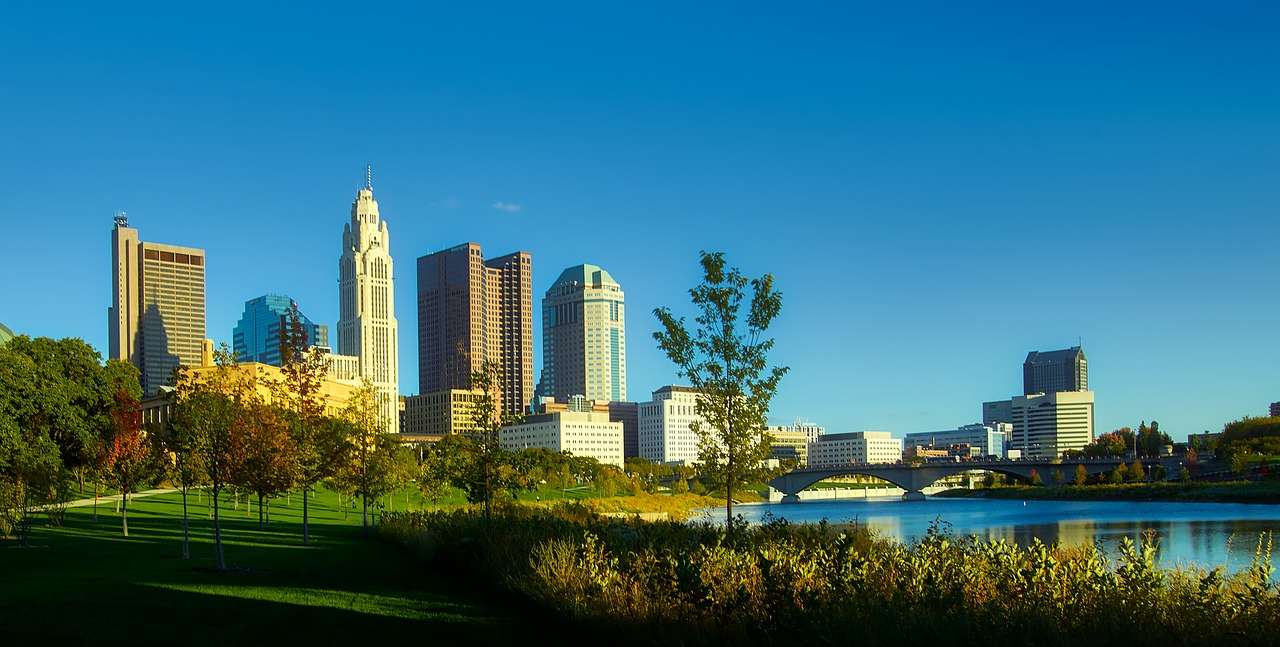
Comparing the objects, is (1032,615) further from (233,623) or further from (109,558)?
(109,558)

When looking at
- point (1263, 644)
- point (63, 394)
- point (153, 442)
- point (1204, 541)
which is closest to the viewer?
point (1263, 644)

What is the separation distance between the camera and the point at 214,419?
25172 millimetres

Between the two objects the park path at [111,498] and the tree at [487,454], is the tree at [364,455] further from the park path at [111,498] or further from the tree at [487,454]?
the park path at [111,498]

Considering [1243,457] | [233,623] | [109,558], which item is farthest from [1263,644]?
[1243,457]

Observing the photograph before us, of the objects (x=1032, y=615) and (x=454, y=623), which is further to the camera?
(x=454, y=623)

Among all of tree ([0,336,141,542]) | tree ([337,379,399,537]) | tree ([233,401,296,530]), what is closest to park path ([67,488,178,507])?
tree ([0,336,141,542])

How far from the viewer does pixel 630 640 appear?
573 inches

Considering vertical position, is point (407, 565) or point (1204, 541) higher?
point (407, 565)

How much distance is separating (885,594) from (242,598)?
1161 centimetres

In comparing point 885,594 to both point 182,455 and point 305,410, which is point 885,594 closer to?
point 305,410

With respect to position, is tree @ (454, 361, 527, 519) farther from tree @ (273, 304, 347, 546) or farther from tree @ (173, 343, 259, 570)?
tree @ (173, 343, 259, 570)

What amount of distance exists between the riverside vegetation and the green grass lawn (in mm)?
1283

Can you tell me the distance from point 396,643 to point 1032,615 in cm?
842

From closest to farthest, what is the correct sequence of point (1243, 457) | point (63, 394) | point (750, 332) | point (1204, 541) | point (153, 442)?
point (750, 332) → point (153, 442) → point (1204, 541) → point (63, 394) → point (1243, 457)
